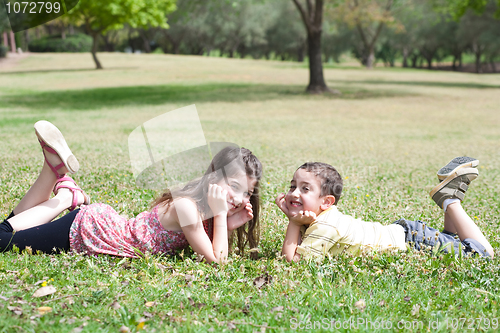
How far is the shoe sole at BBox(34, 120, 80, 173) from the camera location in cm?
418

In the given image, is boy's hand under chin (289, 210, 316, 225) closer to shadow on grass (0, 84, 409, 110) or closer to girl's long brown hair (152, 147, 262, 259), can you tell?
girl's long brown hair (152, 147, 262, 259)

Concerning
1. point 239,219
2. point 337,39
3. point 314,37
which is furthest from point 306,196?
point 337,39

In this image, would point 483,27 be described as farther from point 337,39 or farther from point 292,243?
point 292,243

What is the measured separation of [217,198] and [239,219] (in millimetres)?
389

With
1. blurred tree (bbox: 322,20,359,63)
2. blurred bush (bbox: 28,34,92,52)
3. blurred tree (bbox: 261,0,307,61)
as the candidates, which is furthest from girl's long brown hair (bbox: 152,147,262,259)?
blurred tree (bbox: 322,20,359,63)

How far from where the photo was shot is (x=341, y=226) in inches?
154

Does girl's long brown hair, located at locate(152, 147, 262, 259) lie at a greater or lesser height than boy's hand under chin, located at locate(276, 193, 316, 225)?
greater

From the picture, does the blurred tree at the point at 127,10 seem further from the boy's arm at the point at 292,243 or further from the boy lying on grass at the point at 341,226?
the boy's arm at the point at 292,243

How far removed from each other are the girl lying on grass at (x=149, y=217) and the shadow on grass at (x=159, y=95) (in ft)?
58.5

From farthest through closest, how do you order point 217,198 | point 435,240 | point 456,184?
point 456,184, point 435,240, point 217,198

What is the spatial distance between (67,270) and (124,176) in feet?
11.3

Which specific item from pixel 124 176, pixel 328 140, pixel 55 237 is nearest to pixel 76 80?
pixel 328 140

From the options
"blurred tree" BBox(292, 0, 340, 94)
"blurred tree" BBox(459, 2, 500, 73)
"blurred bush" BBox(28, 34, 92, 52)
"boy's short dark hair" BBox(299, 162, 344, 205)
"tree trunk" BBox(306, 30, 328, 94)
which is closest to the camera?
"boy's short dark hair" BBox(299, 162, 344, 205)

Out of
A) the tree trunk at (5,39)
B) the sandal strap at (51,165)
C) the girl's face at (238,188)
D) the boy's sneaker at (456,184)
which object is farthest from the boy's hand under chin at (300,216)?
the tree trunk at (5,39)
